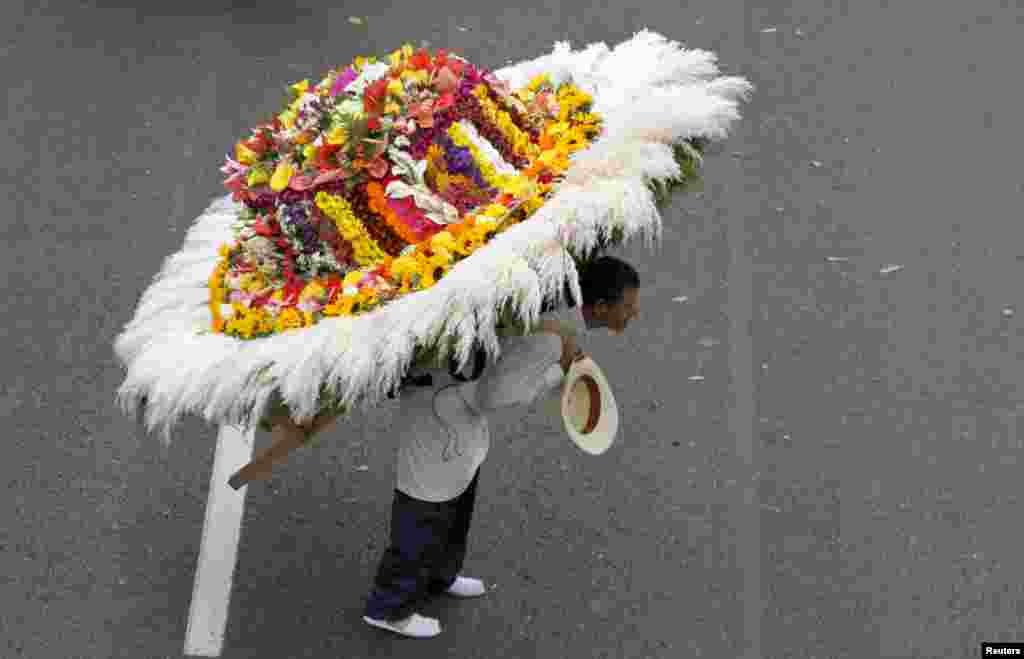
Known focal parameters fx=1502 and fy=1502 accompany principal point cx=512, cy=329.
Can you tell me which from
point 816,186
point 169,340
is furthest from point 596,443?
point 816,186

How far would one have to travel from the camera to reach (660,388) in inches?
237

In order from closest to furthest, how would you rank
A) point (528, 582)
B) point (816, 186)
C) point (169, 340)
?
1. point (169, 340)
2. point (528, 582)
3. point (816, 186)

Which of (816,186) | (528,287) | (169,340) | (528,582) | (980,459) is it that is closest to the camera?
(528,287)

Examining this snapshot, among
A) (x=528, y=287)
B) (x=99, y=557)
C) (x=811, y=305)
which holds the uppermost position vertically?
(x=811, y=305)

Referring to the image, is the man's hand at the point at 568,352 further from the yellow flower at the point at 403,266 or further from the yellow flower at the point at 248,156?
the yellow flower at the point at 248,156

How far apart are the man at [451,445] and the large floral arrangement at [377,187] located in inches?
14.0

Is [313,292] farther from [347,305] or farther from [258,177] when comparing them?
[258,177]

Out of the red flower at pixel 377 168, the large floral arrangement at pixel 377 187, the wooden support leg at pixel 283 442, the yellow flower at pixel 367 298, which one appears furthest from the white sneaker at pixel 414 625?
the red flower at pixel 377 168

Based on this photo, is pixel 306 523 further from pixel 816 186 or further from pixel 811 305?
pixel 816 186

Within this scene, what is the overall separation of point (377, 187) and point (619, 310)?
79 cm

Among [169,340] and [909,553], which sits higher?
[169,340]

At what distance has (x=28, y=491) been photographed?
548 centimetres

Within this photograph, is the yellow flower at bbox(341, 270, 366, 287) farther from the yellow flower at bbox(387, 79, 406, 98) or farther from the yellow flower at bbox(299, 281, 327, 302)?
the yellow flower at bbox(387, 79, 406, 98)

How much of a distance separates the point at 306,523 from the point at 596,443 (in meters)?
1.40
